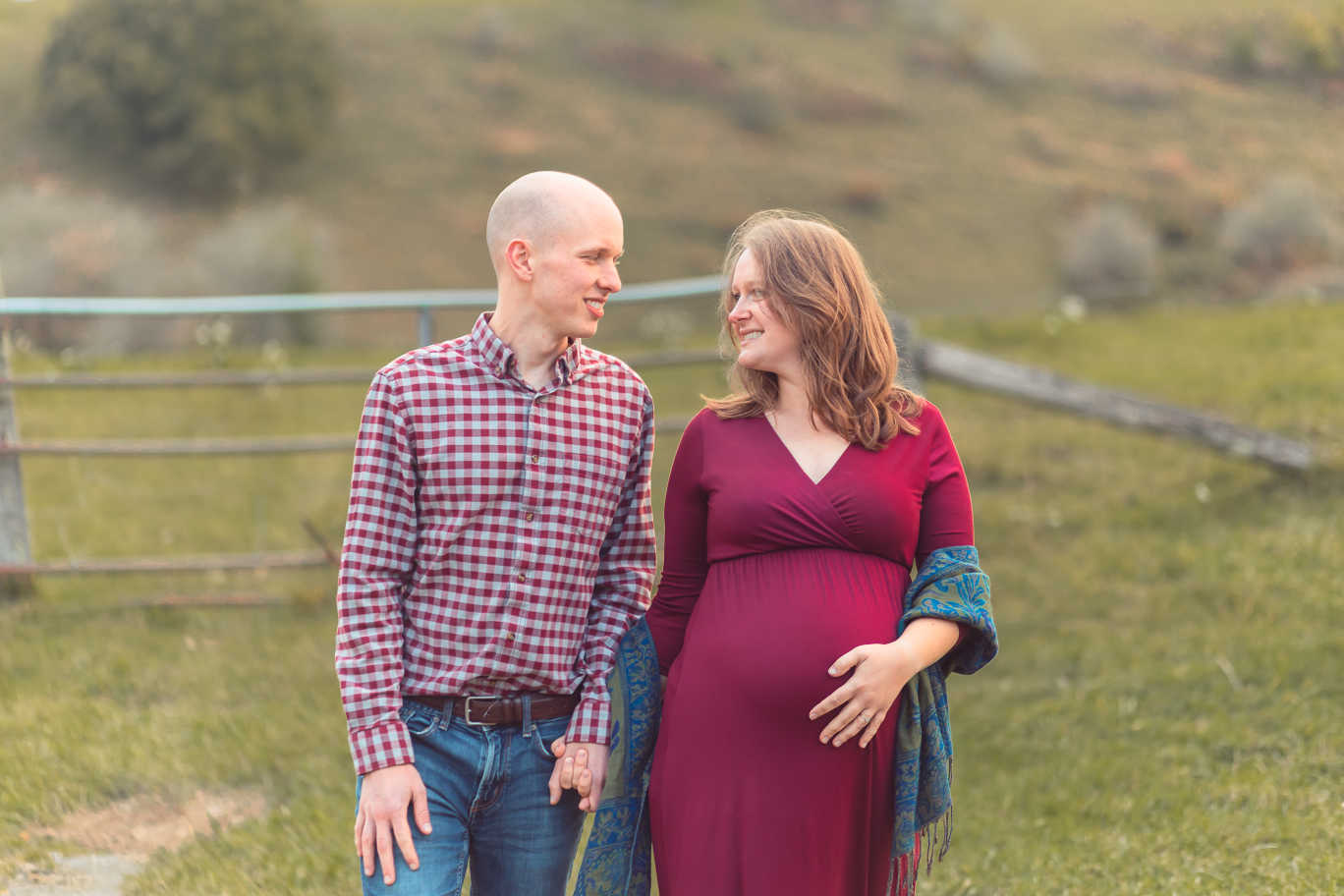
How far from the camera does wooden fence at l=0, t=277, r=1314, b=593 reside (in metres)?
5.52

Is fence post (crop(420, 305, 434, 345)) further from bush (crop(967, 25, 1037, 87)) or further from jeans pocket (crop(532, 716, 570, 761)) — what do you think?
bush (crop(967, 25, 1037, 87))

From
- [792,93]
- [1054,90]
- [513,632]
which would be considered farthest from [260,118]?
[513,632]

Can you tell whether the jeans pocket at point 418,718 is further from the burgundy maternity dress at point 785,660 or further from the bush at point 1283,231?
the bush at point 1283,231

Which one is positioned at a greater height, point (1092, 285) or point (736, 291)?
point (736, 291)

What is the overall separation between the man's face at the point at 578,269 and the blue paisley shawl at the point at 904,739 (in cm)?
58

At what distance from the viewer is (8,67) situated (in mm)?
18797

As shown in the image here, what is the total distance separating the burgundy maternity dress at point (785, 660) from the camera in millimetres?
2080

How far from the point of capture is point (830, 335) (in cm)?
221

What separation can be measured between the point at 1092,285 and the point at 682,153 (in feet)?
25.6

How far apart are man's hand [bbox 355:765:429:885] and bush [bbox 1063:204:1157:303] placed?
15.5 metres

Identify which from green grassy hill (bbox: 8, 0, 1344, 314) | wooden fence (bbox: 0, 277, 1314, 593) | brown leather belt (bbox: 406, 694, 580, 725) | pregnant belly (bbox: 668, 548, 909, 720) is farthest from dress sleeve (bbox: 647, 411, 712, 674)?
green grassy hill (bbox: 8, 0, 1344, 314)

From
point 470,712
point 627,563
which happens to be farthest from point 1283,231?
point 470,712

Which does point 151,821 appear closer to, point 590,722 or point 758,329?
point 590,722

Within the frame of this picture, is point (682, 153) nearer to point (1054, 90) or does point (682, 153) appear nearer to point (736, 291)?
point (1054, 90)
